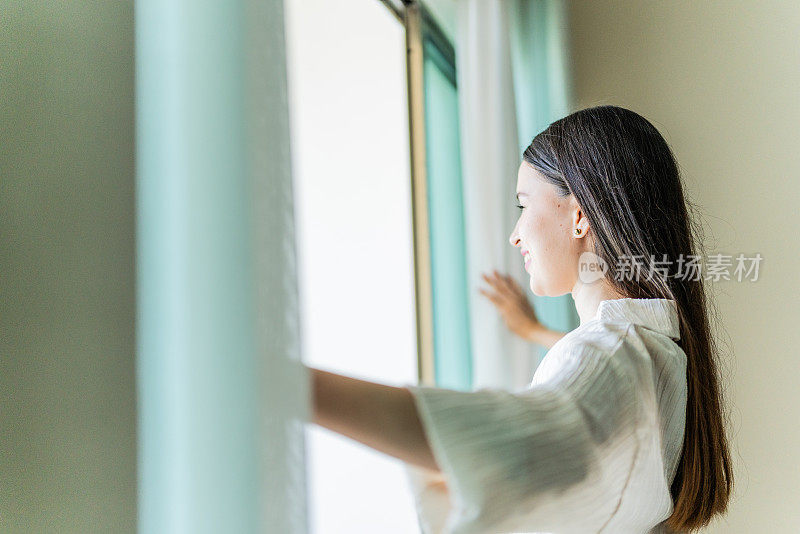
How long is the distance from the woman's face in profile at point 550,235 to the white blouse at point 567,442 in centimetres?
17

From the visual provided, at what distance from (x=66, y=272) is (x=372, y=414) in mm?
234

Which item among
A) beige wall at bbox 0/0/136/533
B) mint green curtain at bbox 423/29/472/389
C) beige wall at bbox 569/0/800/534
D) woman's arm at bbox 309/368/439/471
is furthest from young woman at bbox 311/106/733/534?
beige wall at bbox 569/0/800/534

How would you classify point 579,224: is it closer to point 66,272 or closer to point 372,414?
point 372,414

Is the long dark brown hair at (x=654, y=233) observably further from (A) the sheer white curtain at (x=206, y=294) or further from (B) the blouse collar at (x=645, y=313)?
(A) the sheer white curtain at (x=206, y=294)

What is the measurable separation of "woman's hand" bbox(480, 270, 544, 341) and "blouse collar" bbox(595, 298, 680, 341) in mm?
524

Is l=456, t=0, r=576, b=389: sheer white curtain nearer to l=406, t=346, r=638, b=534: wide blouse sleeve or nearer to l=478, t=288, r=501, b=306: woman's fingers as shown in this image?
l=478, t=288, r=501, b=306: woman's fingers

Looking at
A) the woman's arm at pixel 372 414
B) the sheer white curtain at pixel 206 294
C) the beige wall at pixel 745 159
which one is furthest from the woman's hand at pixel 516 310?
the sheer white curtain at pixel 206 294

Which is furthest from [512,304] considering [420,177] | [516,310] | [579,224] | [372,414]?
[372,414]

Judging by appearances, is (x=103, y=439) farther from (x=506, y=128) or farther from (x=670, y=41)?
(x=670, y=41)

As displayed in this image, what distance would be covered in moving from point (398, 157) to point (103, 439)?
1173mm

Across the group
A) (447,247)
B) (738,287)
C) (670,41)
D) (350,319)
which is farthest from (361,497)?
(670,41)

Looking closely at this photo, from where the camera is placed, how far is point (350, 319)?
4.30 ft

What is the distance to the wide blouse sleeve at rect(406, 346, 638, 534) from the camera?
54 cm

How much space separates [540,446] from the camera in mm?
581
